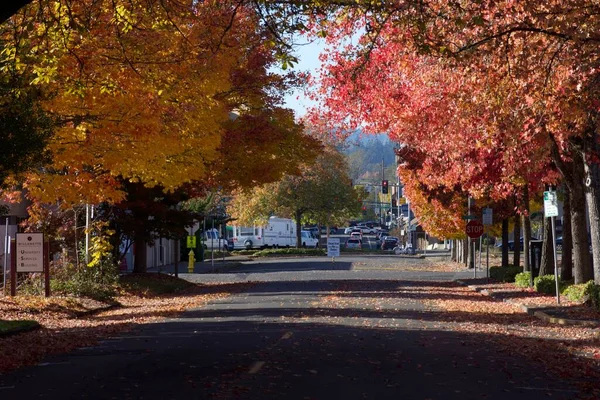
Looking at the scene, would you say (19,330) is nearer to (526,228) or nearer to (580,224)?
(580,224)

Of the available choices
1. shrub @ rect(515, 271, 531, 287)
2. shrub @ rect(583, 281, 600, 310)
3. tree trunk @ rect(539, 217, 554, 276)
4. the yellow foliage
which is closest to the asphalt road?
shrub @ rect(583, 281, 600, 310)

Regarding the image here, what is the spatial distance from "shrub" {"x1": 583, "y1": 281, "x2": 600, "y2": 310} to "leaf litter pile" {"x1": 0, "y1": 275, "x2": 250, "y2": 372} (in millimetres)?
10461

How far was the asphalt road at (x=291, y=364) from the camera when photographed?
12.2 meters

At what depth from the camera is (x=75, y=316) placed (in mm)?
26109

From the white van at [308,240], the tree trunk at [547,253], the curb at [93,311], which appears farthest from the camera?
the white van at [308,240]

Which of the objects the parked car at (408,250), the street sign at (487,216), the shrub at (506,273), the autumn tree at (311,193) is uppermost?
the autumn tree at (311,193)

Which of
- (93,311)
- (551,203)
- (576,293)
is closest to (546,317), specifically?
(551,203)

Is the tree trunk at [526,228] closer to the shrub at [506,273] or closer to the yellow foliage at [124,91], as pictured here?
the shrub at [506,273]

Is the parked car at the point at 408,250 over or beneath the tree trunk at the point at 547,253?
over

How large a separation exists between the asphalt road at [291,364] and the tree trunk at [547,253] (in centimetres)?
1067

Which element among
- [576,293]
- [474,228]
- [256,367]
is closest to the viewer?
[256,367]

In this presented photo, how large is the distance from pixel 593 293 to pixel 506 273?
1605cm

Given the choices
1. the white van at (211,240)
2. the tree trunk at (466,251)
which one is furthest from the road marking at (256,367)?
the white van at (211,240)

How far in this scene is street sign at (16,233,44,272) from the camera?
27547 millimetres
